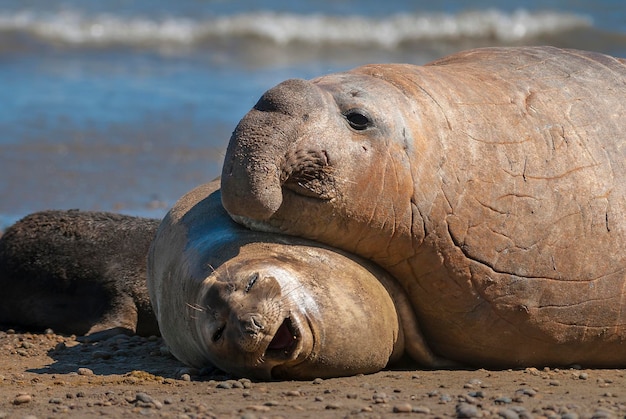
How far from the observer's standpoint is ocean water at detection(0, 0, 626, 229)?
12.7 m

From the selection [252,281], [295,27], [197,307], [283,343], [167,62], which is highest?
[295,27]

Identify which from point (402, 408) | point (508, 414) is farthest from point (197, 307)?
point (508, 414)

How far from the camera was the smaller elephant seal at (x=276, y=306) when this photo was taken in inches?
206

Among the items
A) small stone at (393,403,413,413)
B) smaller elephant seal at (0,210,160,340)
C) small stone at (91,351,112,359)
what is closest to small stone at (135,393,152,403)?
small stone at (393,403,413,413)

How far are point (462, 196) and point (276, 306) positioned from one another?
3.68 ft

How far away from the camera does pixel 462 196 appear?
226 inches

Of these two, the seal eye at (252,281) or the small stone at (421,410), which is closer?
the small stone at (421,410)

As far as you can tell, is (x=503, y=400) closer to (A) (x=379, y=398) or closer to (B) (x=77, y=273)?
(A) (x=379, y=398)

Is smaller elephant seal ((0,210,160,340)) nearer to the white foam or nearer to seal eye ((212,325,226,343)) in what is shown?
seal eye ((212,325,226,343))

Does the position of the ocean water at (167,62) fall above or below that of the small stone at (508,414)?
above

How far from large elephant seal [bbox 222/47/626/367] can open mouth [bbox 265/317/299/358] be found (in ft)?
1.70

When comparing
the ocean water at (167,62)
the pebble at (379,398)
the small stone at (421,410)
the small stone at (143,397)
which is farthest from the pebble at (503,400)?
the ocean water at (167,62)

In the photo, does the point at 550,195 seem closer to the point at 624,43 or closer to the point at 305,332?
the point at 305,332

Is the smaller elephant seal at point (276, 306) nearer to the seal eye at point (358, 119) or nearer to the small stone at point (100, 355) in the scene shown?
the seal eye at point (358, 119)
